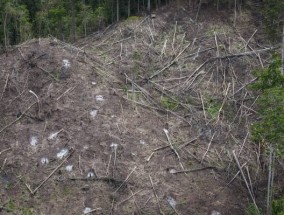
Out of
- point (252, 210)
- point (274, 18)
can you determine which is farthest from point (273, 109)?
point (274, 18)

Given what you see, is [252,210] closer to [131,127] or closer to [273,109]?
[273,109]

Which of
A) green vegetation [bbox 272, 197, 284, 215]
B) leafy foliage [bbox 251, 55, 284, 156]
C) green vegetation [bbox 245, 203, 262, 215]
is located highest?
leafy foliage [bbox 251, 55, 284, 156]

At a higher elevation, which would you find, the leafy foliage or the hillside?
the leafy foliage

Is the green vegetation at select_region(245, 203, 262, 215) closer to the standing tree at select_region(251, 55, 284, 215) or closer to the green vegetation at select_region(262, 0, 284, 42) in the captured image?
the standing tree at select_region(251, 55, 284, 215)

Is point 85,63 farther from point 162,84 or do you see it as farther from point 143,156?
point 143,156

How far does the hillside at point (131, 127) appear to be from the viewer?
35.8ft

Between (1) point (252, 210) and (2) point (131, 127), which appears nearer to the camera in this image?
(1) point (252, 210)

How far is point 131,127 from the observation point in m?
12.4

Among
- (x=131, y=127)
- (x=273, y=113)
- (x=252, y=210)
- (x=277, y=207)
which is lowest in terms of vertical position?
(x=252, y=210)

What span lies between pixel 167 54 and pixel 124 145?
4759mm

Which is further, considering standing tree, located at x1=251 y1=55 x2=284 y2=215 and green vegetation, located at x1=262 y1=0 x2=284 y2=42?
green vegetation, located at x1=262 y1=0 x2=284 y2=42

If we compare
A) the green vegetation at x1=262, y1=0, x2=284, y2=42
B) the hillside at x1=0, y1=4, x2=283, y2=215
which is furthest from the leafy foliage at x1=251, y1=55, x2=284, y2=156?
the green vegetation at x1=262, y1=0, x2=284, y2=42

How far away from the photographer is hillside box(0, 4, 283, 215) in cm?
1090

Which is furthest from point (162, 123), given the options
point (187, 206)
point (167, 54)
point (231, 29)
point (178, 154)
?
point (231, 29)
